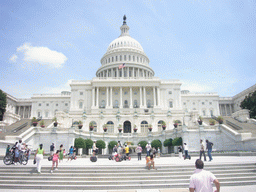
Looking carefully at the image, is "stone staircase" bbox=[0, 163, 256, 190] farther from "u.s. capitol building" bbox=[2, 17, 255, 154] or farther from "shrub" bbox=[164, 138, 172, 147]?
"shrub" bbox=[164, 138, 172, 147]

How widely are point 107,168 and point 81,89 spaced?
240 ft

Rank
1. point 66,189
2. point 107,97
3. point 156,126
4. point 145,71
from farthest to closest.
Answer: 1. point 145,71
2. point 107,97
3. point 156,126
4. point 66,189

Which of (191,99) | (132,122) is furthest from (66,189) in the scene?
(191,99)

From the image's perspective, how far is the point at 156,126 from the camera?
195ft

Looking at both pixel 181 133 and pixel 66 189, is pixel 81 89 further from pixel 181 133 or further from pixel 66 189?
pixel 66 189

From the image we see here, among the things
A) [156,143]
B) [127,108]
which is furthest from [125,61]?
[156,143]

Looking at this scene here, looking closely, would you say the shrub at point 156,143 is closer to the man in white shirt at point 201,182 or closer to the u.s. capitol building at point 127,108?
the u.s. capitol building at point 127,108

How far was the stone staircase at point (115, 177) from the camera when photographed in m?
Result: 12.5

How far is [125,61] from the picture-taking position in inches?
4166

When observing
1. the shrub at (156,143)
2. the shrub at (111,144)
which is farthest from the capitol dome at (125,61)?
the shrub at (156,143)

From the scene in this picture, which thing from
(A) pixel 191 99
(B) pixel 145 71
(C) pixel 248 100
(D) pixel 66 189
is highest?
(B) pixel 145 71

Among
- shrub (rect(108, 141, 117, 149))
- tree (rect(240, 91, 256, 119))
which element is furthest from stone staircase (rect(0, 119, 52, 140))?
tree (rect(240, 91, 256, 119))

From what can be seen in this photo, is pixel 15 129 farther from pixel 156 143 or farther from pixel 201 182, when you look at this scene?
pixel 201 182

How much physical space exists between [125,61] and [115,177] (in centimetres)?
9510
